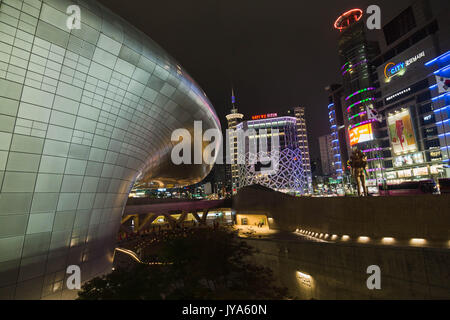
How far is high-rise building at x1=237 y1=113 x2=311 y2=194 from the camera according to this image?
373 ft

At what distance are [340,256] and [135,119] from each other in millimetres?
16949

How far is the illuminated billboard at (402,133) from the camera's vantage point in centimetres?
5615

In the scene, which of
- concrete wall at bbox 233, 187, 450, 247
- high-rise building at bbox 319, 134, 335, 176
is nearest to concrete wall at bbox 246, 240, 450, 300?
concrete wall at bbox 233, 187, 450, 247

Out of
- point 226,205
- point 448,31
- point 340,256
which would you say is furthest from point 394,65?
point 340,256

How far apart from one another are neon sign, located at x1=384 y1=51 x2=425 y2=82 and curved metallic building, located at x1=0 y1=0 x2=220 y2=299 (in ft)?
221

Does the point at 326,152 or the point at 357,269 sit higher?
the point at 326,152

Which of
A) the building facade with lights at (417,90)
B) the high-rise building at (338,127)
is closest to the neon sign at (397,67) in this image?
the building facade with lights at (417,90)

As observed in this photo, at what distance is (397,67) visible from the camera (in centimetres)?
5984

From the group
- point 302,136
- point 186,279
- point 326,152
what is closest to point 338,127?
point 302,136

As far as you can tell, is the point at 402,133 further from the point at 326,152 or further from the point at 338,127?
the point at 326,152

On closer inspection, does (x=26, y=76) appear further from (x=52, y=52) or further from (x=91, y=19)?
(x=91, y=19)

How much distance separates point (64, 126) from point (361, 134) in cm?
8204

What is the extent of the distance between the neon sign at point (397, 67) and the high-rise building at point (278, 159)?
5706cm

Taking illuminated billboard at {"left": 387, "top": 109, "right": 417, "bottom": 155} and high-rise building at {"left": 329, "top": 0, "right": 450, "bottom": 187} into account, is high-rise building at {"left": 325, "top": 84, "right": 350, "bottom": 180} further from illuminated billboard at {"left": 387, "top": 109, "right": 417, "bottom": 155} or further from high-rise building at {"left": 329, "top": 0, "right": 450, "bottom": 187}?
illuminated billboard at {"left": 387, "top": 109, "right": 417, "bottom": 155}
